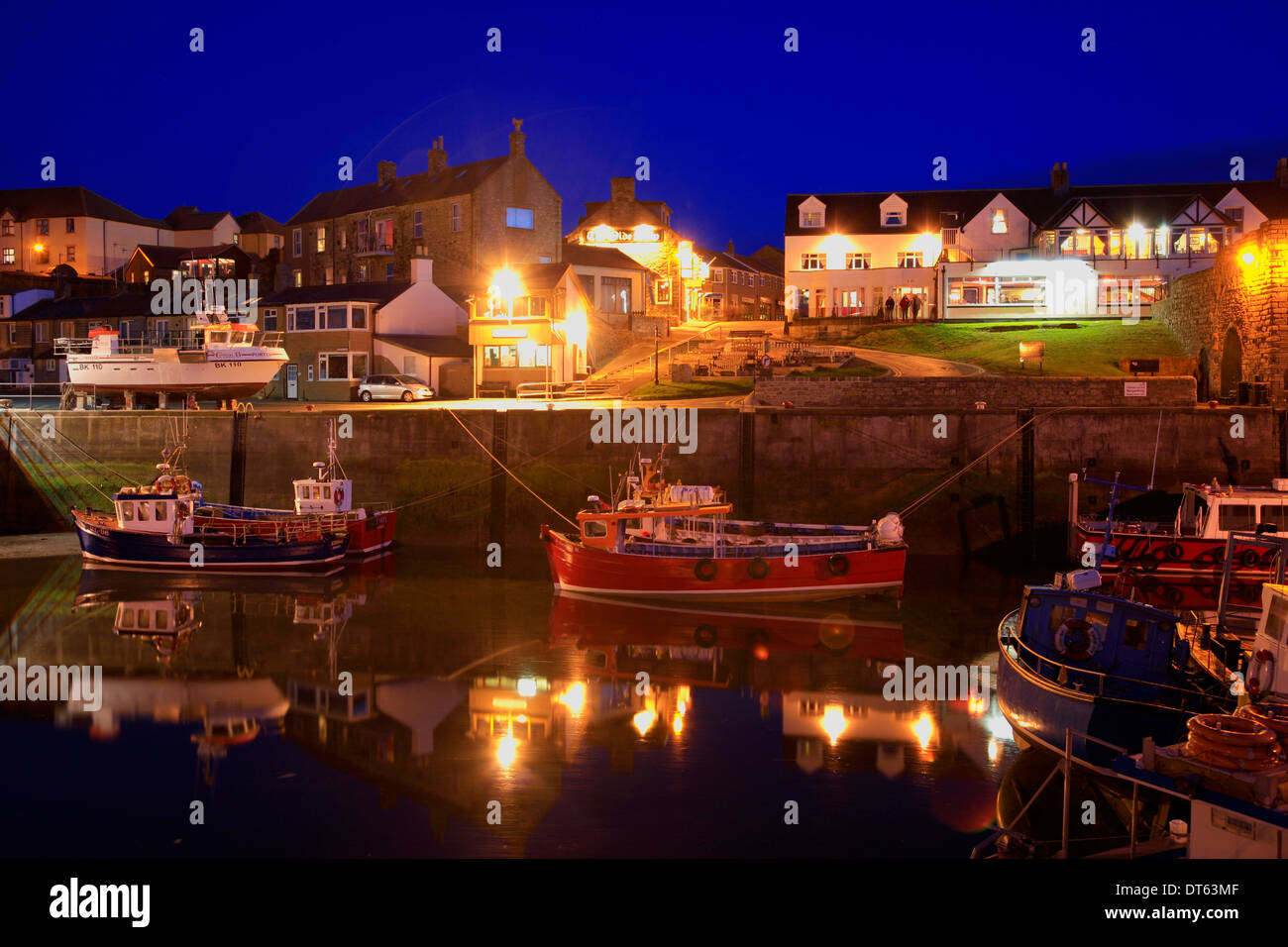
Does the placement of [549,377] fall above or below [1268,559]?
above

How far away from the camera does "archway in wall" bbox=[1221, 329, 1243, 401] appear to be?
30000mm

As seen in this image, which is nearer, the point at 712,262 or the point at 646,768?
the point at 646,768

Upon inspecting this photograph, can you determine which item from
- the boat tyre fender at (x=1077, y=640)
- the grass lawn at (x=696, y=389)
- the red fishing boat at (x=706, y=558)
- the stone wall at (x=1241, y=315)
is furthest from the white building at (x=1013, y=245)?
the boat tyre fender at (x=1077, y=640)

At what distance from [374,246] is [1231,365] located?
38004 mm

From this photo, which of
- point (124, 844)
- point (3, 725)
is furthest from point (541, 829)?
point (3, 725)

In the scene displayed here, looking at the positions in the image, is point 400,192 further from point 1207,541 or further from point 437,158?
point 1207,541

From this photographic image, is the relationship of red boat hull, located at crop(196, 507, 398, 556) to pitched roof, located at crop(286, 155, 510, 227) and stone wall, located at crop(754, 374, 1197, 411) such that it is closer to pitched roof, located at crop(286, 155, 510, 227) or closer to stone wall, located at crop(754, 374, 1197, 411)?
stone wall, located at crop(754, 374, 1197, 411)

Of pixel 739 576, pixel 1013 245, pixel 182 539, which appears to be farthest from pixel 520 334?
pixel 1013 245

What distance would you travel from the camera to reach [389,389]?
37156 millimetres

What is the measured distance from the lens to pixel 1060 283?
4194 cm

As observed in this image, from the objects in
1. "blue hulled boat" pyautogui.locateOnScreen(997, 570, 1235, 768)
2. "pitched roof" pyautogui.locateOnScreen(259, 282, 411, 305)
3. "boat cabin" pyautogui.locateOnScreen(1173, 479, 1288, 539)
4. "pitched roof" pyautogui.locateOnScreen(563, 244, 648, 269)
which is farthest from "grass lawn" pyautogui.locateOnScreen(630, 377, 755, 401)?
"blue hulled boat" pyautogui.locateOnScreen(997, 570, 1235, 768)

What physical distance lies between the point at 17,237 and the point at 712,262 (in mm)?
45126
